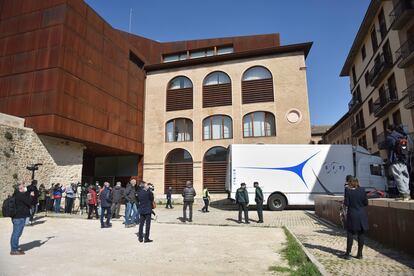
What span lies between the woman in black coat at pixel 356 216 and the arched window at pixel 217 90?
67.5ft

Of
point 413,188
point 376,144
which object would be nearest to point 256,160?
point 413,188

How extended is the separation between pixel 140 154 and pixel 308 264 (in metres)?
23.1

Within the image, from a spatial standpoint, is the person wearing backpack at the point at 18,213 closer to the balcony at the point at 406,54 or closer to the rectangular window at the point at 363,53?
the balcony at the point at 406,54

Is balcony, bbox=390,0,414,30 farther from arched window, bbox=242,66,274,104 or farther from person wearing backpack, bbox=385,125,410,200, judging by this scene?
person wearing backpack, bbox=385,125,410,200

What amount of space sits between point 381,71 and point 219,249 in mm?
23171

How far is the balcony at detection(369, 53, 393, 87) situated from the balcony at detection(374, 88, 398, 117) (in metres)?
1.20

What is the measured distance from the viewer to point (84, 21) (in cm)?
2058

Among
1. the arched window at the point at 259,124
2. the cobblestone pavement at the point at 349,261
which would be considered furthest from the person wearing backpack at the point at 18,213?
the arched window at the point at 259,124

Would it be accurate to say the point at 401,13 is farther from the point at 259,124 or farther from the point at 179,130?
the point at 179,130

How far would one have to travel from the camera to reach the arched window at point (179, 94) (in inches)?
1088

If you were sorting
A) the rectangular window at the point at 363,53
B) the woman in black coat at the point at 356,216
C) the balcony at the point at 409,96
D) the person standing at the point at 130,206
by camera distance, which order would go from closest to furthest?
1. the woman in black coat at the point at 356,216
2. the person standing at the point at 130,206
3. the balcony at the point at 409,96
4. the rectangular window at the point at 363,53

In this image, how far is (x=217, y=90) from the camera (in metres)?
27.0

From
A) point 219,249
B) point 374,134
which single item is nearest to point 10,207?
point 219,249

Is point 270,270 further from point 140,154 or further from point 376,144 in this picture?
point 376,144
